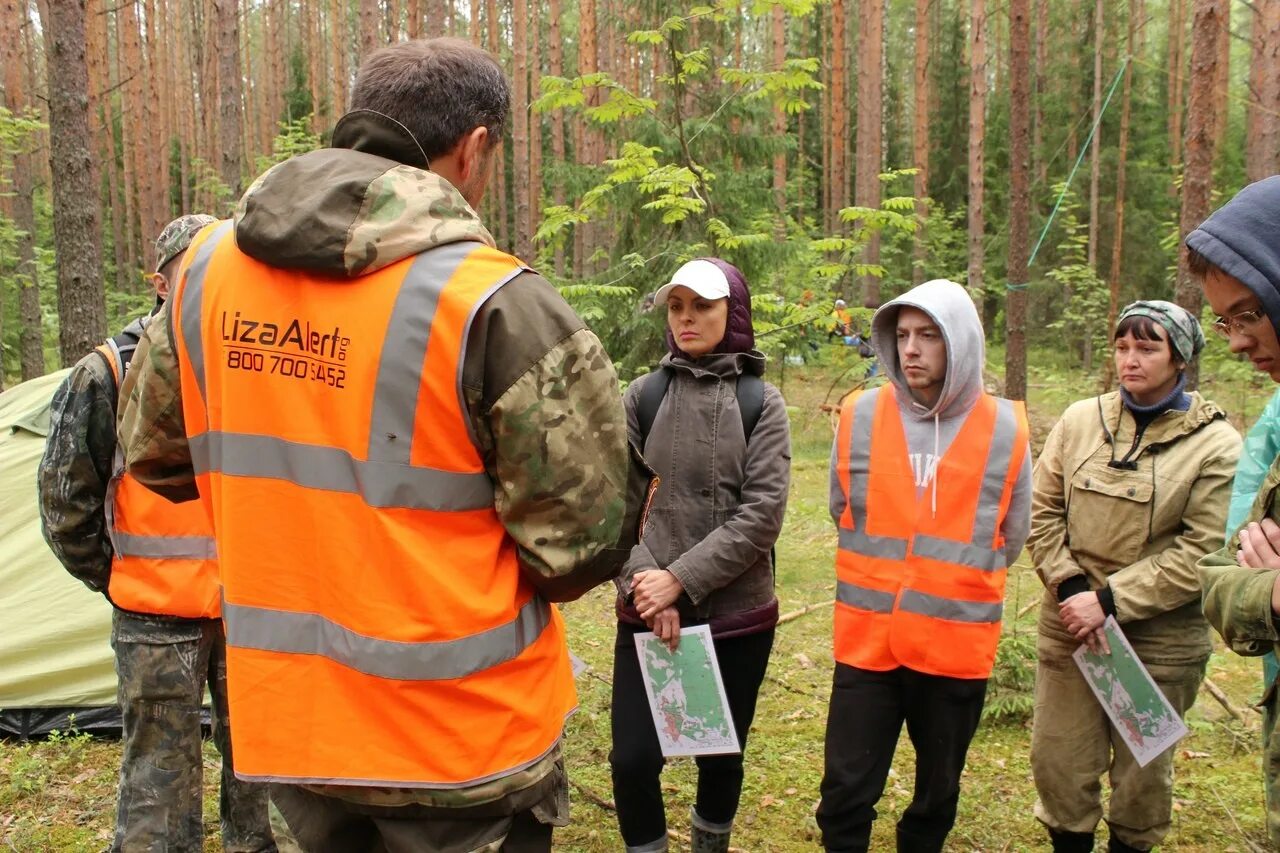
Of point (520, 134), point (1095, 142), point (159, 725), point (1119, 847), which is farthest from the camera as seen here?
point (1095, 142)

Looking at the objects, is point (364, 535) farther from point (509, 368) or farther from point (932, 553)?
point (932, 553)

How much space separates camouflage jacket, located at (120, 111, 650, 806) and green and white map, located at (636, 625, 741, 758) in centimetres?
136

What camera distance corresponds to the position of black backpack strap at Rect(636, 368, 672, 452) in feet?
11.3

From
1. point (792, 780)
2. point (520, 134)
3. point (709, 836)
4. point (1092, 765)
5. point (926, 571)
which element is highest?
point (520, 134)

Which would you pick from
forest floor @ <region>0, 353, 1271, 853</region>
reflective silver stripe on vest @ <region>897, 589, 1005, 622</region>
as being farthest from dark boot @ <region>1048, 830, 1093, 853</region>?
reflective silver stripe on vest @ <region>897, 589, 1005, 622</region>

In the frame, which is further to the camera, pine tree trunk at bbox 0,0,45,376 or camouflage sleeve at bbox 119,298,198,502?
pine tree trunk at bbox 0,0,45,376

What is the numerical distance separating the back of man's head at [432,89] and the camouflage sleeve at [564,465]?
1.64ft

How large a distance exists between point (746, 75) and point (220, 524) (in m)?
6.19

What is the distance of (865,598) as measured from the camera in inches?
128

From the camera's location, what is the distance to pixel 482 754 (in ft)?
5.60

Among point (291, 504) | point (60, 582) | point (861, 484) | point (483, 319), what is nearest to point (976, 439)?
point (861, 484)

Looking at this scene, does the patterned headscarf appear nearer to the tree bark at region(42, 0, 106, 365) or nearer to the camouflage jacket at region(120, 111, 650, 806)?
the camouflage jacket at region(120, 111, 650, 806)

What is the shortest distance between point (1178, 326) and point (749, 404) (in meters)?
1.52

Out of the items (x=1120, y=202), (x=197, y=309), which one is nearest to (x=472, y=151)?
(x=197, y=309)
